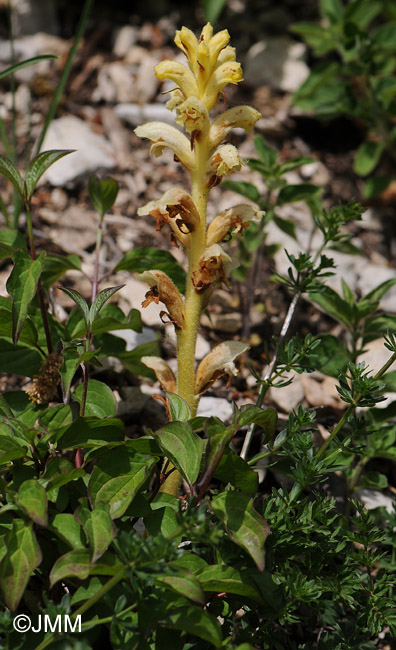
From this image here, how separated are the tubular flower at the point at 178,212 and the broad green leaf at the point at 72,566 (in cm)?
121

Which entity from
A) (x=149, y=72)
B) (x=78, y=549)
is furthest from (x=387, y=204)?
(x=78, y=549)

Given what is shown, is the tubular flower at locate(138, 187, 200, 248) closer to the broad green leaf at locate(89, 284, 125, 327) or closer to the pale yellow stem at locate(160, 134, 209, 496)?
the pale yellow stem at locate(160, 134, 209, 496)

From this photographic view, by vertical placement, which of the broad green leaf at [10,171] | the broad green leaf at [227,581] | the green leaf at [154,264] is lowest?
the broad green leaf at [227,581]

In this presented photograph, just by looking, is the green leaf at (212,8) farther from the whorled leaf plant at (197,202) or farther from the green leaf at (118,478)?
the green leaf at (118,478)

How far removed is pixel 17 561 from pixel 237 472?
0.75 m

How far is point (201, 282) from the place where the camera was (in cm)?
252

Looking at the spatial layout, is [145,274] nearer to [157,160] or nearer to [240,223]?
[240,223]

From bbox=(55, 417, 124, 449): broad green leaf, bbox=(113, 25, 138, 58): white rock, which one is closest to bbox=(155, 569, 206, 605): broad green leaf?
bbox=(55, 417, 124, 449): broad green leaf

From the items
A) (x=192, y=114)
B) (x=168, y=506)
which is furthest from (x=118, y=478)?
(x=192, y=114)

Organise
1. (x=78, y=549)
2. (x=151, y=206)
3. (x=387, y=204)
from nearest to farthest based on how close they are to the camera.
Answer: (x=78, y=549), (x=151, y=206), (x=387, y=204)

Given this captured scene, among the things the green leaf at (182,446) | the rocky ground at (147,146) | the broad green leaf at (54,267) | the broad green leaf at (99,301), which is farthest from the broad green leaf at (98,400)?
the rocky ground at (147,146)

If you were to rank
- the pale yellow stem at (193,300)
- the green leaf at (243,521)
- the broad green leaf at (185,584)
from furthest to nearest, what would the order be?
the pale yellow stem at (193,300) → the green leaf at (243,521) → the broad green leaf at (185,584)

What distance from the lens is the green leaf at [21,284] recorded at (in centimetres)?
229

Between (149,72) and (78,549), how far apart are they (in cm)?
416
